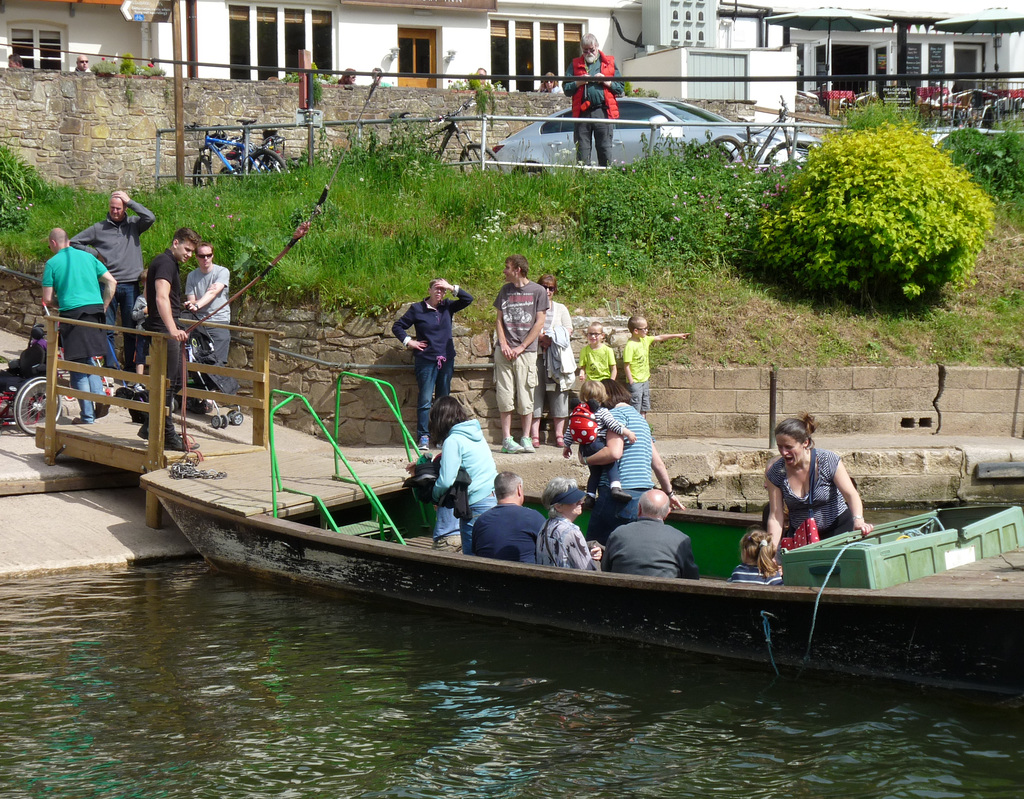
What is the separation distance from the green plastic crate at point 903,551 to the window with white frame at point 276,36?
22.4 metres

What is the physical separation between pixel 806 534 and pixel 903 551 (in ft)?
2.67

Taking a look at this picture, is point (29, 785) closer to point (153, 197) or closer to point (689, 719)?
point (689, 719)

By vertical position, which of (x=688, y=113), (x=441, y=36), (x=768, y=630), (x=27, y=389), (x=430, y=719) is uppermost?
(x=441, y=36)

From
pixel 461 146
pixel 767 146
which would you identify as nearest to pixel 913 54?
pixel 767 146

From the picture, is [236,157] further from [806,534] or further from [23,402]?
[806,534]

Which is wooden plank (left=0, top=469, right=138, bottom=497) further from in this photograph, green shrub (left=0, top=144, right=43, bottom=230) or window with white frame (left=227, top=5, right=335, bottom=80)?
window with white frame (left=227, top=5, right=335, bottom=80)

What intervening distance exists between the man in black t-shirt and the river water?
7.33ft

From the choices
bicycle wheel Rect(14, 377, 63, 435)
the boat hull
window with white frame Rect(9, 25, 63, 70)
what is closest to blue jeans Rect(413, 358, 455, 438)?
the boat hull

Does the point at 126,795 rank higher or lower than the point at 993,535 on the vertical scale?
lower

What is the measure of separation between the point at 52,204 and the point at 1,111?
9.65 feet

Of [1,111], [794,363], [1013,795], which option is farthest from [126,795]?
[1,111]

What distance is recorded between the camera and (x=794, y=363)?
42.0 feet

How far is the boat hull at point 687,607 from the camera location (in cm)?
633

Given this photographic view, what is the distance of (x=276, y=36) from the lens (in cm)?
2698
